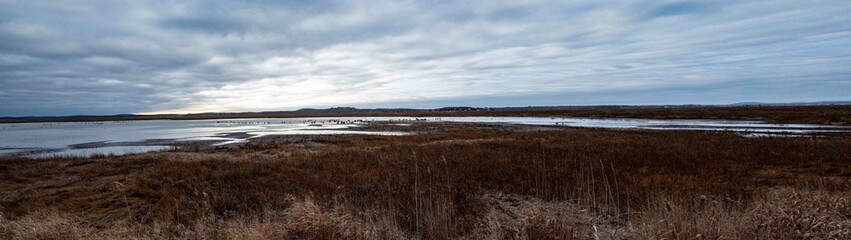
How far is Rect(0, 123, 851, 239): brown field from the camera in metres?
5.90

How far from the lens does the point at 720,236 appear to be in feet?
16.7

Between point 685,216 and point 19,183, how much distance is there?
1791cm

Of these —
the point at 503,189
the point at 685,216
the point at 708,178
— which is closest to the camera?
the point at 685,216

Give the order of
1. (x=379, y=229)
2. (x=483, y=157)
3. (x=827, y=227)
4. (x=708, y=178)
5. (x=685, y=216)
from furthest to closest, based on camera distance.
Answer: (x=483, y=157) → (x=708, y=178) → (x=379, y=229) → (x=685, y=216) → (x=827, y=227)

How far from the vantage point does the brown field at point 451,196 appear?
5.90 metres

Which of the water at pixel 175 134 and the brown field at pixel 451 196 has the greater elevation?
the brown field at pixel 451 196

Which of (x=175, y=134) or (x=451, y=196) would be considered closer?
(x=451, y=196)

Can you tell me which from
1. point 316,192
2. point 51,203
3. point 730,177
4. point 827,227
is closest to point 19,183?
point 51,203

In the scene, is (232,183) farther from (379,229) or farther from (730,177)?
(730,177)

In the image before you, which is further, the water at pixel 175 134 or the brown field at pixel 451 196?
the water at pixel 175 134

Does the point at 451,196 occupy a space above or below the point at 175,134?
above

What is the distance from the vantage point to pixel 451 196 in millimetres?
8531

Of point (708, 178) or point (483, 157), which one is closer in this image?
point (708, 178)

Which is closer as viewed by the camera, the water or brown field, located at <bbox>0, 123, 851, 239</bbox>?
brown field, located at <bbox>0, 123, 851, 239</bbox>
